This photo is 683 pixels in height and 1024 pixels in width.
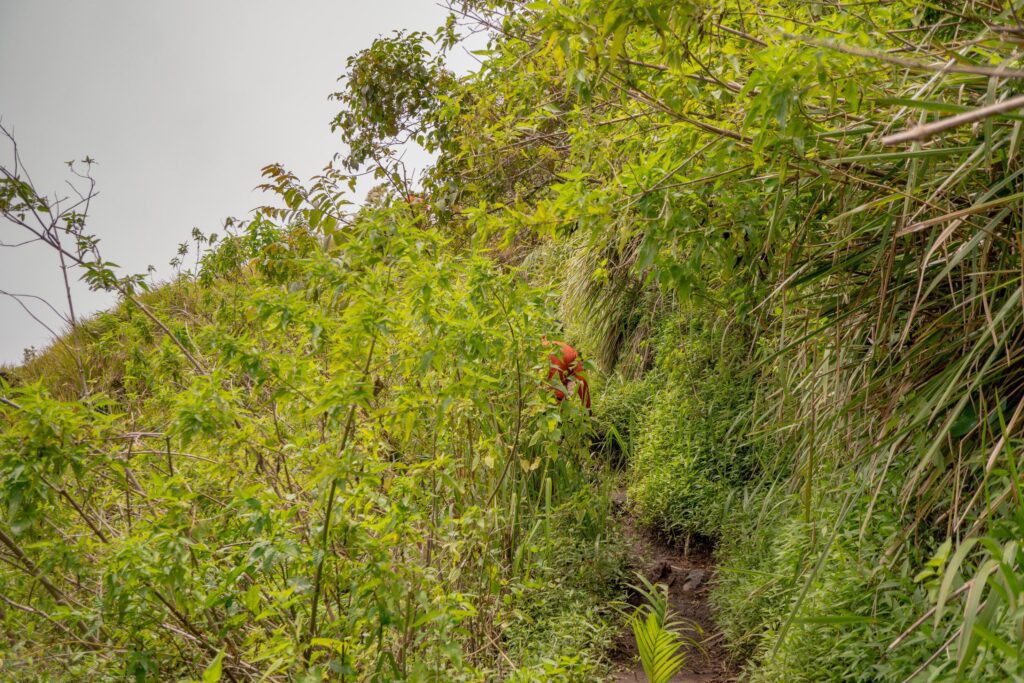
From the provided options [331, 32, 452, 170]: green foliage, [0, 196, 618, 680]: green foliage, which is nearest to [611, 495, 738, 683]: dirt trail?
[0, 196, 618, 680]: green foliage

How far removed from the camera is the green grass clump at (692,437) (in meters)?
4.47

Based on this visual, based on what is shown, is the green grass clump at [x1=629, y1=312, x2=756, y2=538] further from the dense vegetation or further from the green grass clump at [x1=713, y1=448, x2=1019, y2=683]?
the green grass clump at [x1=713, y1=448, x2=1019, y2=683]

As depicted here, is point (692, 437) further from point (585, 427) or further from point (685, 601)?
point (585, 427)

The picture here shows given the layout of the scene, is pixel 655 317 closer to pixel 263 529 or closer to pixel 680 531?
pixel 680 531

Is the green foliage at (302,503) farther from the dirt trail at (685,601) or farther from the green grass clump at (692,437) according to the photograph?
the green grass clump at (692,437)

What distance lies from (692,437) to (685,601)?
41.6 inches

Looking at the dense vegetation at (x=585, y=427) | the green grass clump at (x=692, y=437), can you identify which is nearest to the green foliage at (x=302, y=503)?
the dense vegetation at (x=585, y=427)

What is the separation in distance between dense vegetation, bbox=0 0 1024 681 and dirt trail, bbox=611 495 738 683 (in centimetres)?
19

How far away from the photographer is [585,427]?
381 centimetres

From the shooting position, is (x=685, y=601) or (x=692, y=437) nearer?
(x=685, y=601)

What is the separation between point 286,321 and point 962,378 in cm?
195

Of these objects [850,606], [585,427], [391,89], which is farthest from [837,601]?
[391,89]

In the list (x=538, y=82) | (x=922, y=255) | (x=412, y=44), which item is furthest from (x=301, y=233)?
(x=922, y=255)

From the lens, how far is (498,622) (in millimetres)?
3168
